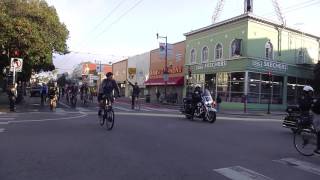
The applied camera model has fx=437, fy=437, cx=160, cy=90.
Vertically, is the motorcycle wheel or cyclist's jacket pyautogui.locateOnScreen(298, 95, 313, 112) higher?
cyclist's jacket pyautogui.locateOnScreen(298, 95, 313, 112)

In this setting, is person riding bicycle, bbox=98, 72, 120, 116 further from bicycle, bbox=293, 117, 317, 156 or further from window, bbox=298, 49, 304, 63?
window, bbox=298, 49, 304, 63

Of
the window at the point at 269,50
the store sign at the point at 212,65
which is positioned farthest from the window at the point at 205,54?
the window at the point at 269,50

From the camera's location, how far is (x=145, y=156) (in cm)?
909

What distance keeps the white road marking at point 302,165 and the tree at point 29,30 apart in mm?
21044

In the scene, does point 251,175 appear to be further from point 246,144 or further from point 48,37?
point 48,37

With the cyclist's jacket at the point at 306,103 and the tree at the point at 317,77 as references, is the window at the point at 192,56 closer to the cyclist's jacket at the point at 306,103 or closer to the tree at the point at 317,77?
the tree at the point at 317,77

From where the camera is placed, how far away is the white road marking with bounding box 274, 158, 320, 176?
8320mm

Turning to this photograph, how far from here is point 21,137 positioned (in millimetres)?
11641

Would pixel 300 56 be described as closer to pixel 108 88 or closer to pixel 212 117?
pixel 212 117

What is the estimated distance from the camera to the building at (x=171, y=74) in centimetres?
4900

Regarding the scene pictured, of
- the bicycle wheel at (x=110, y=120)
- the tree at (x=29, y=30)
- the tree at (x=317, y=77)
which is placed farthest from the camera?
the tree at (x=317, y=77)

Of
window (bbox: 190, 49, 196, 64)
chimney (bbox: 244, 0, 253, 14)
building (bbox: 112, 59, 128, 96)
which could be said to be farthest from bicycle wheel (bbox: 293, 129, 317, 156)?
building (bbox: 112, 59, 128, 96)

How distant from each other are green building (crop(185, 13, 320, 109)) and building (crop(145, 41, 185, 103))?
2.83 metres

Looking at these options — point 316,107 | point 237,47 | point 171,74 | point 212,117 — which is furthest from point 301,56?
point 316,107
